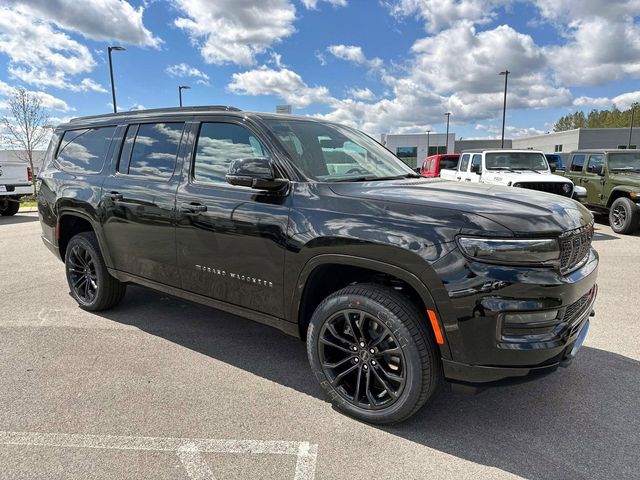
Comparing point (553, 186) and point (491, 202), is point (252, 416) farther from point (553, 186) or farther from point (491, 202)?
point (553, 186)

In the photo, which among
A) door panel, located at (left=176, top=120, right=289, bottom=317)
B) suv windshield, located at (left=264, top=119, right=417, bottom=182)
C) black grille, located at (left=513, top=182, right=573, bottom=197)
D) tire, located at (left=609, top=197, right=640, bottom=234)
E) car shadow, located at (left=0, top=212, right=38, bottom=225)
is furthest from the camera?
car shadow, located at (left=0, top=212, right=38, bottom=225)

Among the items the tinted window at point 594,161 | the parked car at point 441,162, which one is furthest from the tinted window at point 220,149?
the parked car at point 441,162

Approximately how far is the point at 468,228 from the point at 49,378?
3.12 m

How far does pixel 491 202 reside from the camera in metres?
2.59

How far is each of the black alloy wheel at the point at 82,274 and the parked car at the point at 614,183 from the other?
9982mm

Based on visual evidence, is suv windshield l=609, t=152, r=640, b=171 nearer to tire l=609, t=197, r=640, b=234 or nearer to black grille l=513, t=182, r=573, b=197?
tire l=609, t=197, r=640, b=234

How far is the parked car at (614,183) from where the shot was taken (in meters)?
9.66

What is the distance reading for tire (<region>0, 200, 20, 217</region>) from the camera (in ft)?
45.6

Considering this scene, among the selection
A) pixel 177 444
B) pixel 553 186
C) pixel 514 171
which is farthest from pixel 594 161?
pixel 177 444

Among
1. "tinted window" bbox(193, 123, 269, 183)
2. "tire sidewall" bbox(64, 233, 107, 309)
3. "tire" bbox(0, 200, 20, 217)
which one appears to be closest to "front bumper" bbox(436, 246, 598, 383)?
"tinted window" bbox(193, 123, 269, 183)

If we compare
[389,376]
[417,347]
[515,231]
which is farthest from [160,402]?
[515,231]

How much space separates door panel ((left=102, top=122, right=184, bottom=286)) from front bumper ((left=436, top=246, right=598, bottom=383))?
2262 millimetres

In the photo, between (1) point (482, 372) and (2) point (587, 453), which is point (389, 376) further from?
(2) point (587, 453)

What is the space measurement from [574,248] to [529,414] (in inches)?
44.1
